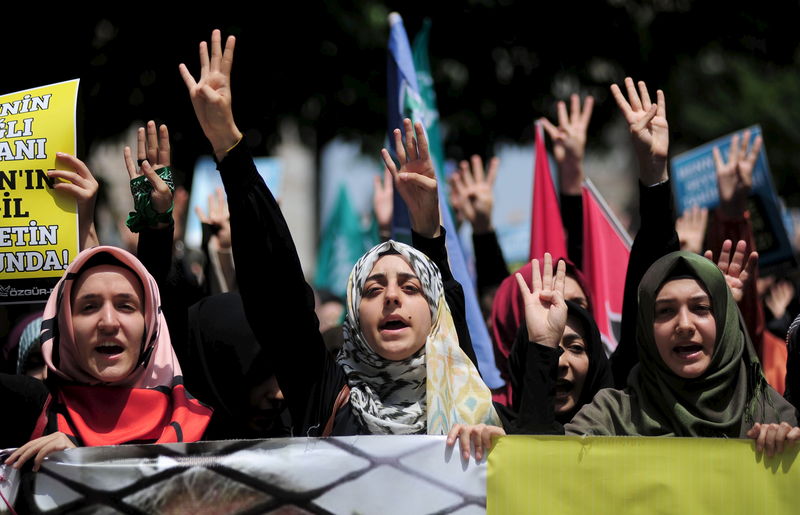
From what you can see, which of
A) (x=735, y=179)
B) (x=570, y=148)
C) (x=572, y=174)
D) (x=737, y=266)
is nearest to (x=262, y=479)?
(x=737, y=266)

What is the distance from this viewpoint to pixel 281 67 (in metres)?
8.09

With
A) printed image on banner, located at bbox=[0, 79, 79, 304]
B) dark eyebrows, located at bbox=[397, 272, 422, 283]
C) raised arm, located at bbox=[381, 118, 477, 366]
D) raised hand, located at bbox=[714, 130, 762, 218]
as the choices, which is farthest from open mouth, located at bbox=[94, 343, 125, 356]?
raised hand, located at bbox=[714, 130, 762, 218]

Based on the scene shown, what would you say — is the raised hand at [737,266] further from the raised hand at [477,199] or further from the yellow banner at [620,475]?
the raised hand at [477,199]

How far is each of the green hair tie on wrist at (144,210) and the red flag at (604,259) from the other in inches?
74.3

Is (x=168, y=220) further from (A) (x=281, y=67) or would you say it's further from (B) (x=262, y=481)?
(A) (x=281, y=67)

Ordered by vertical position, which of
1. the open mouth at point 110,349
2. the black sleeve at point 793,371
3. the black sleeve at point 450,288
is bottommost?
the black sleeve at point 793,371

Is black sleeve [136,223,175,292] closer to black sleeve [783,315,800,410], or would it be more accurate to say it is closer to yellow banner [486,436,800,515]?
yellow banner [486,436,800,515]

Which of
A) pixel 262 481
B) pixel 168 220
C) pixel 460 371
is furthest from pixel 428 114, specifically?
pixel 262 481

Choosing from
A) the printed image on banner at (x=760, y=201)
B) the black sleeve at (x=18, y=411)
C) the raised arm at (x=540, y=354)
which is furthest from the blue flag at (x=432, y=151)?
the black sleeve at (x=18, y=411)

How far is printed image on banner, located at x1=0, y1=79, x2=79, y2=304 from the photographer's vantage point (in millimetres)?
3938

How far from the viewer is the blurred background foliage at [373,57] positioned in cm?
757

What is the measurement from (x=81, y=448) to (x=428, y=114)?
3175 mm

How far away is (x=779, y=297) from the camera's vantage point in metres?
6.45

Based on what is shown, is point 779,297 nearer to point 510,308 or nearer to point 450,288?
point 510,308
